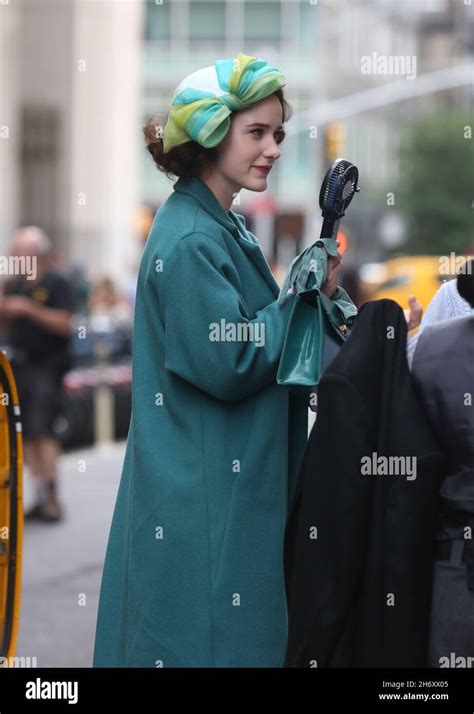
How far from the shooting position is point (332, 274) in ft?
11.7

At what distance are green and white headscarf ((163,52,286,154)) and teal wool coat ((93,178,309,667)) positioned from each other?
0.20 meters

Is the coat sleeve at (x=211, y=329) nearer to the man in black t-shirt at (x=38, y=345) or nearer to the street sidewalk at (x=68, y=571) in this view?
the street sidewalk at (x=68, y=571)

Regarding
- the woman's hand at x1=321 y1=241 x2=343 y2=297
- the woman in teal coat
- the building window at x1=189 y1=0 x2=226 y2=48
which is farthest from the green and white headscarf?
the building window at x1=189 y1=0 x2=226 y2=48

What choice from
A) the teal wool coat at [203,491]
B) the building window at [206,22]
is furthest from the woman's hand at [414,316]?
the building window at [206,22]

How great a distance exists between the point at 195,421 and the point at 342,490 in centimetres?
51

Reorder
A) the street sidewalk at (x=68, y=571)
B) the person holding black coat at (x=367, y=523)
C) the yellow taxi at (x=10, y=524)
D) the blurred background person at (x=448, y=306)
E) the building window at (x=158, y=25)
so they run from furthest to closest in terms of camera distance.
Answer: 1. the building window at (x=158, y=25)
2. the street sidewalk at (x=68, y=571)
3. the yellow taxi at (x=10, y=524)
4. the blurred background person at (x=448, y=306)
5. the person holding black coat at (x=367, y=523)

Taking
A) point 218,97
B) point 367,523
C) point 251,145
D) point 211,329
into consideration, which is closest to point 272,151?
point 251,145

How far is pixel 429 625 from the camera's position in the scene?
10.5ft

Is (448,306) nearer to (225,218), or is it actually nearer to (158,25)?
(225,218)

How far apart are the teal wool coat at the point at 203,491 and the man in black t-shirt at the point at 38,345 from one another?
22.4 feet

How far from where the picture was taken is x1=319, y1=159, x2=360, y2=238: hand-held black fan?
354 cm

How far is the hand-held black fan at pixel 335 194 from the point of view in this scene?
3535mm

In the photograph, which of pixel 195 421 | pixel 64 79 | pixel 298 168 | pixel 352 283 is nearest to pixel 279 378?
pixel 195 421

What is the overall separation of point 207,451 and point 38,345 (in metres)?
7.14
